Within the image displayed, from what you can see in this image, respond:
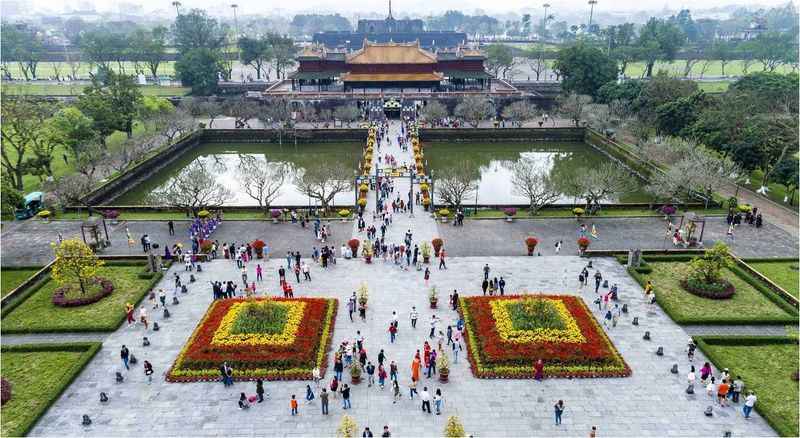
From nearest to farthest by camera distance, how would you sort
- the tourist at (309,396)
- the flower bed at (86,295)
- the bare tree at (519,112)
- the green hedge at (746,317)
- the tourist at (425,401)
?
the tourist at (425,401)
the tourist at (309,396)
the green hedge at (746,317)
the flower bed at (86,295)
the bare tree at (519,112)

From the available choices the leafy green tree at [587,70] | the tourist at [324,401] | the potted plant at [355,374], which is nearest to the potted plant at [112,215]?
the potted plant at [355,374]

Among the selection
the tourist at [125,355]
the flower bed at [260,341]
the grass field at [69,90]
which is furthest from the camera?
the grass field at [69,90]

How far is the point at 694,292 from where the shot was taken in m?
25.3

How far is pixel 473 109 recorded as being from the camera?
203ft

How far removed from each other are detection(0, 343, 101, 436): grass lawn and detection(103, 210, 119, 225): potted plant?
13436mm

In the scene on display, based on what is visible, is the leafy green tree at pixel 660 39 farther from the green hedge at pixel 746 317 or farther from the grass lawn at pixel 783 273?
the green hedge at pixel 746 317

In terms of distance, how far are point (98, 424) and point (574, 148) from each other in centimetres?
5229

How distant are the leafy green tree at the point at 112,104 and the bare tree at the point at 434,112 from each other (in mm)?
30463

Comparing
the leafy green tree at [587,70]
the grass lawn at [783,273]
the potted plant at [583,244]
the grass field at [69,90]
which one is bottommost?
the grass lawn at [783,273]

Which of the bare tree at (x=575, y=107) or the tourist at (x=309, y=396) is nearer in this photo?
the tourist at (x=309, y=396)

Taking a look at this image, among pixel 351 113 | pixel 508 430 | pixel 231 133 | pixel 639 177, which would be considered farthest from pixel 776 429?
pixel 231 133

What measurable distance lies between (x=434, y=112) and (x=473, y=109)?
15.1 ft

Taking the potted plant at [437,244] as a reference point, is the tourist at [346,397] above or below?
below

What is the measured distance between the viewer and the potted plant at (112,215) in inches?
1319
